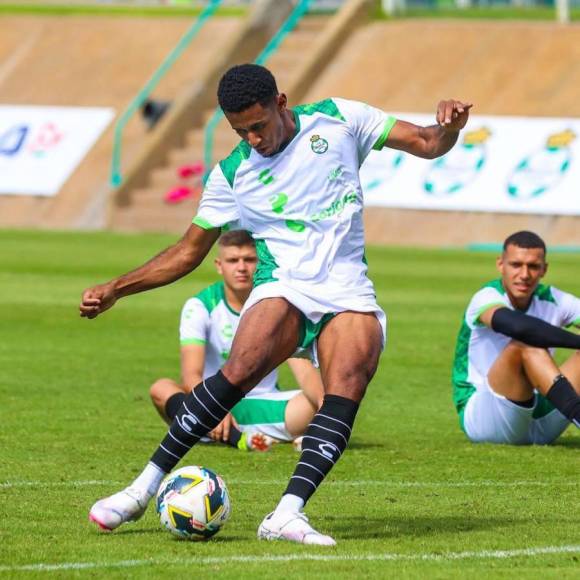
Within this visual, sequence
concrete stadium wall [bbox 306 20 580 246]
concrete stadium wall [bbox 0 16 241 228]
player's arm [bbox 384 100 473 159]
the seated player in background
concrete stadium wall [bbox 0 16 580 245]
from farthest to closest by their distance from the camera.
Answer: concrete stadium wall [bbox 0 16 241 228] < concrete stadium wall [bbox 0 16 580 245] < concrete stadium wall [bbox 306 20 580 246] < the seated player in background < player's arm [bbox 384 100 473 159]

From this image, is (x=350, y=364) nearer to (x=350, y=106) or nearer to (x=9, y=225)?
(x=350, y=106)

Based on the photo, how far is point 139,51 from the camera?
42625mm

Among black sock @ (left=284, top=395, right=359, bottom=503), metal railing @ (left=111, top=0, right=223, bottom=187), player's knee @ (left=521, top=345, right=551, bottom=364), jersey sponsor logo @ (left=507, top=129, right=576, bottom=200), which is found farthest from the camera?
metal railing @ (left=111, top=0, right=223, bottom=187)

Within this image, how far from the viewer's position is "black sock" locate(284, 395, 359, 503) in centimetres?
716

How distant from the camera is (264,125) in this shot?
287 inches

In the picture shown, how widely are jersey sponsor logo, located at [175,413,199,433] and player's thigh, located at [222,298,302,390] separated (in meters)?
0.23

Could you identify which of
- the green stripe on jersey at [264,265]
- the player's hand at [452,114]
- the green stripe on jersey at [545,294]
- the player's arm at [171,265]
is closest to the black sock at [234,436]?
the green stripe on jersey at [545,294]

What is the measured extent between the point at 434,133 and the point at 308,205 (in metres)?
0.67

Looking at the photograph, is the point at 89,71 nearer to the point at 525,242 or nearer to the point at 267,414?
the point at 267,414

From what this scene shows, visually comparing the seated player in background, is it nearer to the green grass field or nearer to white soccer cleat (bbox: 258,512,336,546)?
the green grass field

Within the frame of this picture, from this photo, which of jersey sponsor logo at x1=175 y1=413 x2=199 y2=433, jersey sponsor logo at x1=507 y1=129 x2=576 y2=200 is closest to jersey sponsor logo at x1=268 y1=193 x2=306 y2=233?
jersey sponsor logo at x1=175 y1=413 x2=199 y2=433

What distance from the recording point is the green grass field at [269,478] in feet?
21.9

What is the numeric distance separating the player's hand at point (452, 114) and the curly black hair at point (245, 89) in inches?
28.9

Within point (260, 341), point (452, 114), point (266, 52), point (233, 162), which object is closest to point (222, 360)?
point (233, 162)
